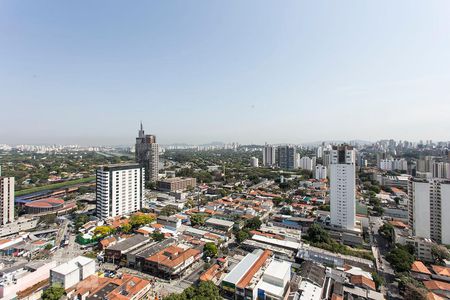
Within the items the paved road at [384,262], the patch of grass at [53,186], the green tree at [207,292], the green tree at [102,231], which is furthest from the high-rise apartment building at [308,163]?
the green tree at [207,292]

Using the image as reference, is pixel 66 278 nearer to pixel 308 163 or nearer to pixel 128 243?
pixel 128 243

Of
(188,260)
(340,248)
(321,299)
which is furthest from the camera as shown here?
(340,248)

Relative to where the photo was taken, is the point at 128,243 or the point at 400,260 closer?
the point at 400,260

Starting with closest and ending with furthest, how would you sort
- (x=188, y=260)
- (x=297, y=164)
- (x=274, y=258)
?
Answer: (x=188, y=260) < (x=274, y=258) < (x=297, y=164)

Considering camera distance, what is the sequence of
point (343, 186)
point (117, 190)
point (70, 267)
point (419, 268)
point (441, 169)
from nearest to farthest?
1. point (70, 267)
2. point (419, 268)
3. point (343, 186)
4. point (117, 190)
5. point (441, 169)

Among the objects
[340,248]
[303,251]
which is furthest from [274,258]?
[340,248]

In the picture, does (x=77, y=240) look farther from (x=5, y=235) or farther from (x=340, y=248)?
(x=340, y=248)

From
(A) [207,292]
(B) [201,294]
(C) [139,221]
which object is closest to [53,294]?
(B) [201,294]

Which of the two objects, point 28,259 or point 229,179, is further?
point 229,179
